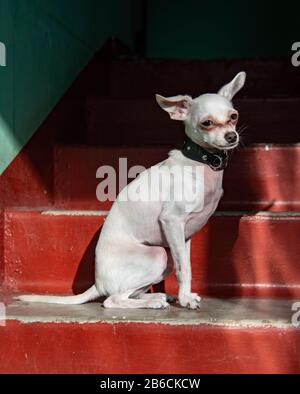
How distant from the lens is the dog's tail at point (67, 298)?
2.64m

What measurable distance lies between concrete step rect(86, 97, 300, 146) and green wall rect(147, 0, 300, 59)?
5.59 ft

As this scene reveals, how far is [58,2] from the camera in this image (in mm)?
3611

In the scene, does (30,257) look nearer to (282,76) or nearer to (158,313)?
(158,313)

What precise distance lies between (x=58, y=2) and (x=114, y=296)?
5.82 feet

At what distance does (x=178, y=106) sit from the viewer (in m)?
2.68

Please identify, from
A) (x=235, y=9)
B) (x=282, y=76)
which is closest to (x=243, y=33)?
(x=235, y=9)

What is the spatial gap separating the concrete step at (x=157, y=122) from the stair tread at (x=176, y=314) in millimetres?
1300

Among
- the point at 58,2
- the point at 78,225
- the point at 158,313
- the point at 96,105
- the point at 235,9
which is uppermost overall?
the point at 235,9

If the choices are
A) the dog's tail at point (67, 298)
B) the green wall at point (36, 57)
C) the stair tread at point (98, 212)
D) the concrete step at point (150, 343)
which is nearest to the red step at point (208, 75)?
the green wall at point (36, 57)

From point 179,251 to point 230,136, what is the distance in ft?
1.55

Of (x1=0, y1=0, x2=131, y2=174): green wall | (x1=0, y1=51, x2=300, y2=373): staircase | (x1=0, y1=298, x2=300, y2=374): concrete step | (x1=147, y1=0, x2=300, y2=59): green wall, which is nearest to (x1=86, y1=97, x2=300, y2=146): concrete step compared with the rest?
(x1=0, y1=51, x2=300, y2=373): staircase

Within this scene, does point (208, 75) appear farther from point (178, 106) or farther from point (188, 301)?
point (188, 301)

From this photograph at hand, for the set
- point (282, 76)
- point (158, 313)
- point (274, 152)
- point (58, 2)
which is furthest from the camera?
point (282, 76)

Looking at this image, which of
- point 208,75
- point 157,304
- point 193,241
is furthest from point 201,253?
point 208,75
